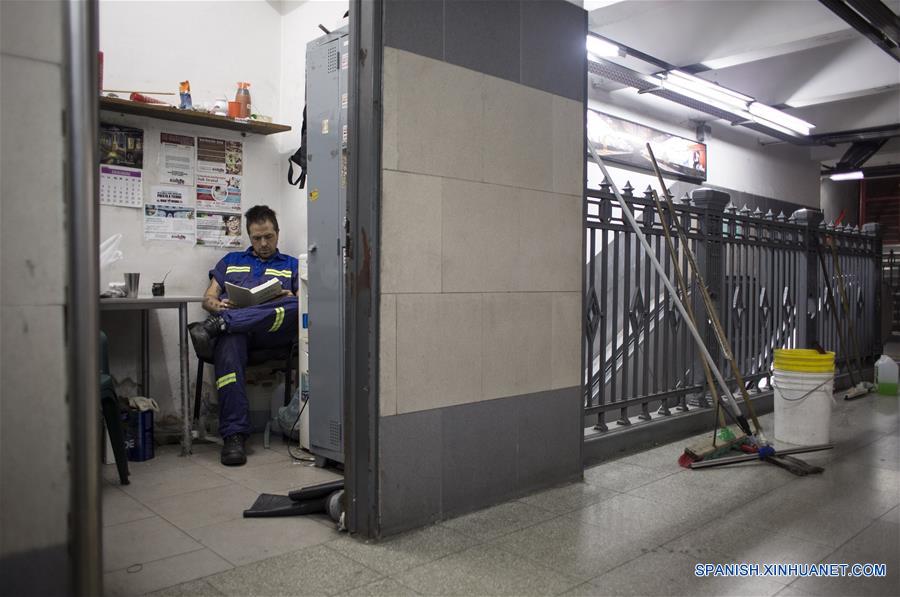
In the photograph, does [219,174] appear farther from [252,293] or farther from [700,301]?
[700,301]

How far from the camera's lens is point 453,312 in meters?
2.67

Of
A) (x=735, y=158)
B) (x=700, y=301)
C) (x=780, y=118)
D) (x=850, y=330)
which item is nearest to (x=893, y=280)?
(x=735, y=158)

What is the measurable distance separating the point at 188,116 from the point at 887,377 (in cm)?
617

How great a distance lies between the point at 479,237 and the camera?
9.07 feet

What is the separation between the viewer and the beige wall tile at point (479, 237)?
8.69 ft

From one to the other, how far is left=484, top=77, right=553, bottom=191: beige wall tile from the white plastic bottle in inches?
182

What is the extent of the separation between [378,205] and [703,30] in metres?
5.47

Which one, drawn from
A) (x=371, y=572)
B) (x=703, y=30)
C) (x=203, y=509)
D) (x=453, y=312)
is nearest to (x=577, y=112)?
(x=453, y=312)

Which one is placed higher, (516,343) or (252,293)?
(252,293)

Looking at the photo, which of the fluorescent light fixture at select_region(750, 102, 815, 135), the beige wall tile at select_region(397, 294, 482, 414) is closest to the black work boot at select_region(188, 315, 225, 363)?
the beige wall tile at select_region(397, 294, 482, 414)

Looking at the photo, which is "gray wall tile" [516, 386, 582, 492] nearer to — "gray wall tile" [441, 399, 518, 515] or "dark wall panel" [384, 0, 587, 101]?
"gray wall tile" [441, 399, 518, 515]

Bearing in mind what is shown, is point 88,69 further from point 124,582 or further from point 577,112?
point 577,112

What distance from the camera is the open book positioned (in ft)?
12.9

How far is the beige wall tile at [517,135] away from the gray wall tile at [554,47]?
9 cm
